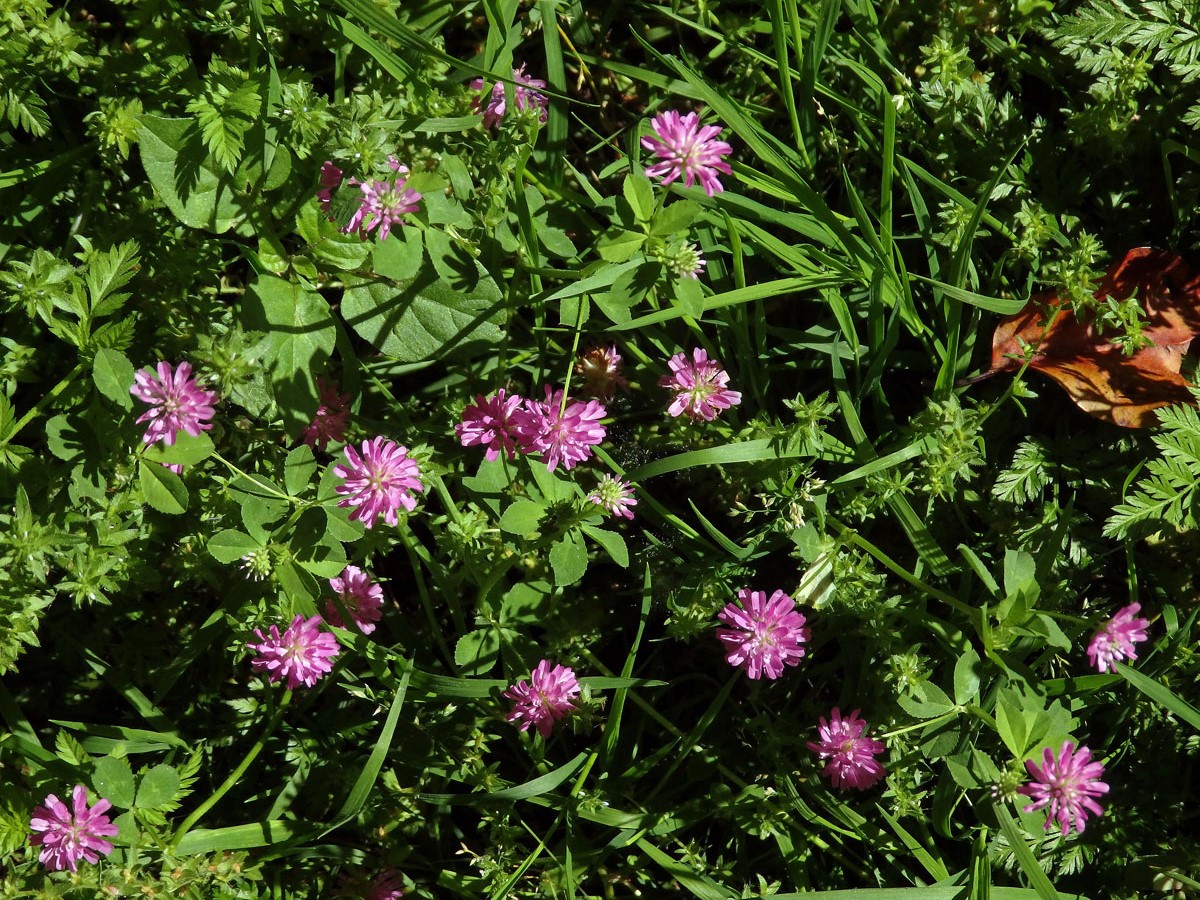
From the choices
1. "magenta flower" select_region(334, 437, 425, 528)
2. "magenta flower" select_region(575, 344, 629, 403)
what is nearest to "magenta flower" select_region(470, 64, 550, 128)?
"magenta flower" select_region(575, 344, 629, 403)

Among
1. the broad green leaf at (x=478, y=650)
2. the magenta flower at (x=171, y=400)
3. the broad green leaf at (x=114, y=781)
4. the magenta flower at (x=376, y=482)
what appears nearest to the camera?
the magenta flower at (x=171, y=400)

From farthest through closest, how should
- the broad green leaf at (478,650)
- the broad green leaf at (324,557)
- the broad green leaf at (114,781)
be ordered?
the broad green leaf at (478,650)
the broad green leaf at (114,781)
the broad green leaf at (324,557)

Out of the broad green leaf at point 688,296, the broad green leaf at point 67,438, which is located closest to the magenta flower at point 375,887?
the broad green leaf at point 67,438

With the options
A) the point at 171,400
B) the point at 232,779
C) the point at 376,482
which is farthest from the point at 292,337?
the point at 232,779

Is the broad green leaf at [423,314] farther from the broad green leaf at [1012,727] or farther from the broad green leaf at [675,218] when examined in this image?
the broad green leaf at [1012,727]

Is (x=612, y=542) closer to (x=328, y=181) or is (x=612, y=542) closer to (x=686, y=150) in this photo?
(x=686, y=150)

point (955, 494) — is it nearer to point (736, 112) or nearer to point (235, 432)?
point (736, 112)
